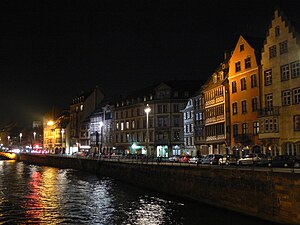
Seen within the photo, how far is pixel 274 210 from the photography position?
2800 cm

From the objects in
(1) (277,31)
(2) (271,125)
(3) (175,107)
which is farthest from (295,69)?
(3) (175,107)

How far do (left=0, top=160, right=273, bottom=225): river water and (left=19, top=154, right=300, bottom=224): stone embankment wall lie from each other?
0.95 m

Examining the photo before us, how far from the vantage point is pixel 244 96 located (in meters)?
63.3

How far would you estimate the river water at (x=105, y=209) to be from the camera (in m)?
30.8

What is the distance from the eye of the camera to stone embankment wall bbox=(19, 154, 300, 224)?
26938mm

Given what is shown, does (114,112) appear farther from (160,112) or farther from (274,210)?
(274,210)

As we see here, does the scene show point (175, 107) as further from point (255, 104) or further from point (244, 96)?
point (255, 104)

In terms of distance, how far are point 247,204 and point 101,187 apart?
26.9m

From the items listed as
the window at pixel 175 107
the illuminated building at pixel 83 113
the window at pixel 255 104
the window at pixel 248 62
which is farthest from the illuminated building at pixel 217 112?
the illuminated building at pixel 83 113

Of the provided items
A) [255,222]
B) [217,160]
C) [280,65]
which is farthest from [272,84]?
[255,222]

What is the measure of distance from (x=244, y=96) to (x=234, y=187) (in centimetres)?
3276

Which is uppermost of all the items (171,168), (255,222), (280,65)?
(280,65)

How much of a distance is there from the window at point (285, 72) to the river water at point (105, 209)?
79.1ft

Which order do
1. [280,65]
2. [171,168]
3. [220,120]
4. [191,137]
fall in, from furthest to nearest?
[191,137] < [220,120] < [280,65] < [171,168]
